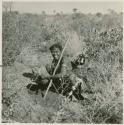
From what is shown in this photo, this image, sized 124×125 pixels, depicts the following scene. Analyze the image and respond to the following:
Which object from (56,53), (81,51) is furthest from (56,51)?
(81,51)

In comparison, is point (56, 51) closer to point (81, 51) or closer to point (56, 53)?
point (56, 53)

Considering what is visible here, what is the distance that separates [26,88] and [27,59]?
244 mm

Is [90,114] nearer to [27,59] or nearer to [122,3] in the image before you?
[27,59]

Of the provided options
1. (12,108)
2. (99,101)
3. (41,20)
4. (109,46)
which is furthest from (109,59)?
(12,108)

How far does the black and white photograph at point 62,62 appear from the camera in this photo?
12.3 feet

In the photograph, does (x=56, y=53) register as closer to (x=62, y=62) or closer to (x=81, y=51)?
(x=62, y=62)

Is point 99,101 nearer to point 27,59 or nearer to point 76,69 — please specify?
point 76,69

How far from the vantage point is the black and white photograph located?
376 centimetres

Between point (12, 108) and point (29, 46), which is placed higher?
point (29, 46)

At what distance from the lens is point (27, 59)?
3.88 metres

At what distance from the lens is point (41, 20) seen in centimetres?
389

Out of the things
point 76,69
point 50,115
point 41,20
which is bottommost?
point 50,115

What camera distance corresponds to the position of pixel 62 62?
12.6ft

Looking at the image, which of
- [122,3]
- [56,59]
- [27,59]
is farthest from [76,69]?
[122,3]
